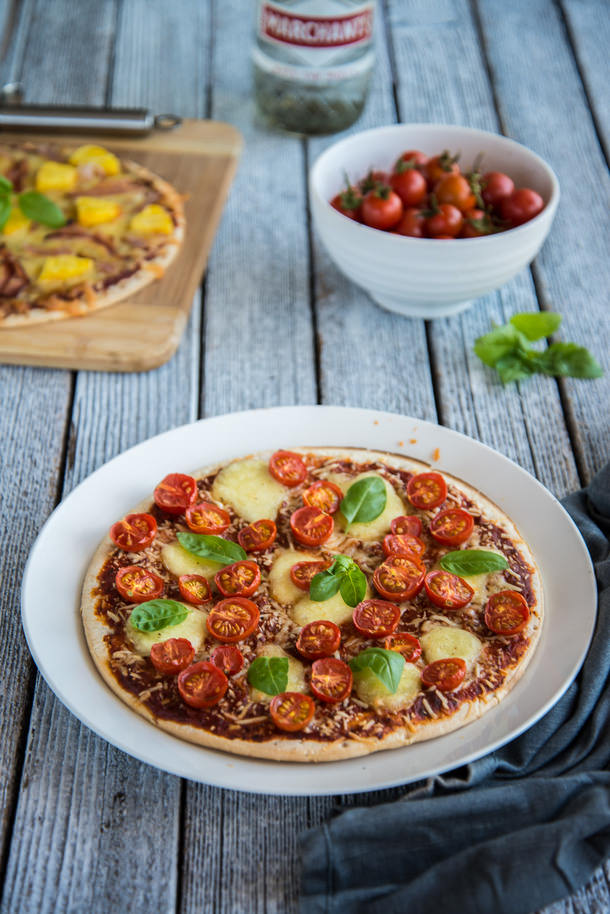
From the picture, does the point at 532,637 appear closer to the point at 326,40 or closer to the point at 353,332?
the point at 353,332

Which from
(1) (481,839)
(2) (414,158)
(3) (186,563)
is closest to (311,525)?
(3) (186,563)

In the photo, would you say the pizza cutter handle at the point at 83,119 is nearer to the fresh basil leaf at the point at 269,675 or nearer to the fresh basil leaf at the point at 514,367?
the fresh basil leaf at the point at 514,367

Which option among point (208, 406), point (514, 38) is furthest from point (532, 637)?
point (514, 38)

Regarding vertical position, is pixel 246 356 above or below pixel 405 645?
below

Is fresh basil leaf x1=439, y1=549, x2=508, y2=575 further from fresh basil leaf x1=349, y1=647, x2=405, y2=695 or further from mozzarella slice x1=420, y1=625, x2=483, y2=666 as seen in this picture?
fresh basil leaf x1=349, y1=647, x2=405, y2=695

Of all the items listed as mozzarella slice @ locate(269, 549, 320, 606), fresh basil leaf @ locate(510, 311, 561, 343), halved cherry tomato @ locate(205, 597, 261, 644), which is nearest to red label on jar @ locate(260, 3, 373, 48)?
fresh basil leaf @ locate(510, 311, 561, 343)

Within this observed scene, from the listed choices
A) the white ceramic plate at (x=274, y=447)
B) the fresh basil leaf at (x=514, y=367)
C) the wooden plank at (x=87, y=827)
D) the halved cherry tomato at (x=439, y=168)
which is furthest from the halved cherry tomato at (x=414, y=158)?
the wooden plank at (x=87, y=827)

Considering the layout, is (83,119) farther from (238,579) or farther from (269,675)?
(269,675)
